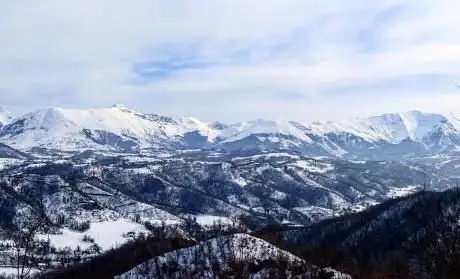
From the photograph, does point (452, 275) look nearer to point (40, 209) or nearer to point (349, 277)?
point (40, 209)

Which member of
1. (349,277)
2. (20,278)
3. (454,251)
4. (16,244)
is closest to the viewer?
(20,278)

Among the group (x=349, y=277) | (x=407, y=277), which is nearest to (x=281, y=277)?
(x=349, y=277)

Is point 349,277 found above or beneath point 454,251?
beneath

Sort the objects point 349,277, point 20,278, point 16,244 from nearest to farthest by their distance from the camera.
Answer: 1. point 20,278
2. point 16,244
3. point 349,277

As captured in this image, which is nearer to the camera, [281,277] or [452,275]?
[452,275]

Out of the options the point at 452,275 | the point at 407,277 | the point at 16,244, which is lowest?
the point at 407,277

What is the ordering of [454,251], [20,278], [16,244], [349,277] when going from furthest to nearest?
1. [349,277]
2. [454,251]
3. [16,244]
4. [20,278]

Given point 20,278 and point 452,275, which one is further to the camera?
point 452,275

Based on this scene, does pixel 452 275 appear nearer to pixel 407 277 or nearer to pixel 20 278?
pixel 20 278

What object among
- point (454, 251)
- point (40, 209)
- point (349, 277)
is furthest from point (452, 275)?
point (349, 277)
